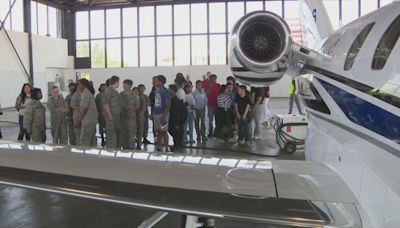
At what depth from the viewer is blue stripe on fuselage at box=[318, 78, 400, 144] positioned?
2730 mm

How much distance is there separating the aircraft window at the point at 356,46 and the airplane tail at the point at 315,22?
305cm

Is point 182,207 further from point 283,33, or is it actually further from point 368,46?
point 283,33

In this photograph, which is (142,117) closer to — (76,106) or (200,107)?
(76,106)

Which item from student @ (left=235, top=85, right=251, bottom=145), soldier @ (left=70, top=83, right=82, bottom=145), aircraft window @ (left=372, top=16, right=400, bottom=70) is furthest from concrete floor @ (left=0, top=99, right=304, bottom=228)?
student @ (left=235, top=85, right=251, bottom=145)

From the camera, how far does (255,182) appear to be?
3.38 meters

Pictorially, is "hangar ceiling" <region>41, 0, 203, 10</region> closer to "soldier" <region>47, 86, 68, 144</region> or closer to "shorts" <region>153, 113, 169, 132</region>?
"shorts" <region>153, 113, 169, 132</region>

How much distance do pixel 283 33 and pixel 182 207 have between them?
13.0 ft

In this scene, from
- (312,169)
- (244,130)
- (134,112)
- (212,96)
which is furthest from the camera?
(212,96)

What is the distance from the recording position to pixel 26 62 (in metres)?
28.4

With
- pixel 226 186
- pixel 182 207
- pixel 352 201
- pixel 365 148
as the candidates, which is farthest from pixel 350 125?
pixel 182 207

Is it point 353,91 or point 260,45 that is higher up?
point 260,45

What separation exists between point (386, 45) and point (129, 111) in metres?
6.68

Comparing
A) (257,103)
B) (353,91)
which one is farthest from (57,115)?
(353,91)

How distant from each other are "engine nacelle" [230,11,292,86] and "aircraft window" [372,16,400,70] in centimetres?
275
